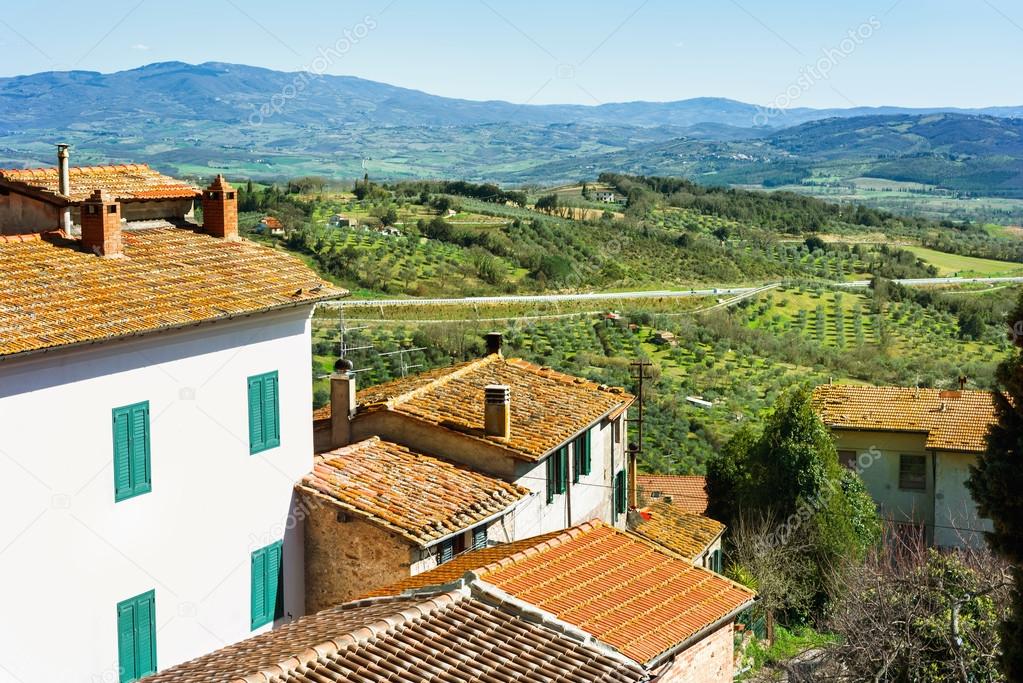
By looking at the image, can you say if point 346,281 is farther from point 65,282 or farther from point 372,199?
point 65,282

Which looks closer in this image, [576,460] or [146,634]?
[146,634]

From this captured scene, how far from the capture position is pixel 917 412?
102 feet

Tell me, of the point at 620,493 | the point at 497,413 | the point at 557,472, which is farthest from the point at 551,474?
the point at 620,493

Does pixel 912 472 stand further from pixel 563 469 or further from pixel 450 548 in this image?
pixel 450 548

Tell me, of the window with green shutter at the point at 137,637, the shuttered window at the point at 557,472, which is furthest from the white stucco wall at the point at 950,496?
the window with green shutter at the point at 137,637

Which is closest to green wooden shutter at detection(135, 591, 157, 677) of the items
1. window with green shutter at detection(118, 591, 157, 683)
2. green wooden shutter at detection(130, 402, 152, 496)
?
window with green shutter at detection(118, 591, 157, 683)

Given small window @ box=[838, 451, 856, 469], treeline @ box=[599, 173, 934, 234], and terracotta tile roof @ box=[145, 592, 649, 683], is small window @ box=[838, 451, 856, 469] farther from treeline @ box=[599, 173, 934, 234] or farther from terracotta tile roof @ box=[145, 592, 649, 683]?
treeline @ box=[599, 173, 934, 234]

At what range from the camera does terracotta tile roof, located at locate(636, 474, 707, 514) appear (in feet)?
104

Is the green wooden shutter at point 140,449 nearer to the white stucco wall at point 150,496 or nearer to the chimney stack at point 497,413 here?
the white stucco wall at point 150,496

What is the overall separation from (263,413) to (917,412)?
2065 centimetres

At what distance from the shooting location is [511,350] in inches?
1902

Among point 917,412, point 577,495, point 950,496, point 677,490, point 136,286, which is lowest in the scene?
point 677,490

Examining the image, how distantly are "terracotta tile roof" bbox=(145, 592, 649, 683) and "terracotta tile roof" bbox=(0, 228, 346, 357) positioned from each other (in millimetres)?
3644

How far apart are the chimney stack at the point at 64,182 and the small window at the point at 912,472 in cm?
2206
